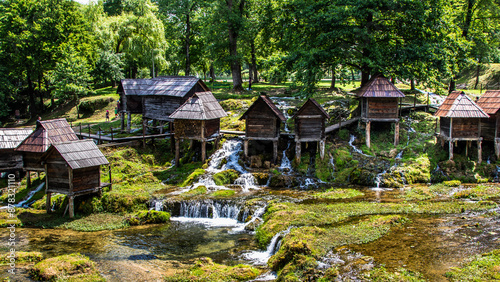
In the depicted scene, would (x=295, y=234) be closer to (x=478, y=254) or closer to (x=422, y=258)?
(x=422, y=258)

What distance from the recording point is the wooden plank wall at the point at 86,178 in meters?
24.6

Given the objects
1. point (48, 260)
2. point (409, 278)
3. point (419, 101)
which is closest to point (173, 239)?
point (48, 260)

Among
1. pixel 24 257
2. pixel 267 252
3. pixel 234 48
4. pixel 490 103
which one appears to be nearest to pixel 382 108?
pixel 490 103

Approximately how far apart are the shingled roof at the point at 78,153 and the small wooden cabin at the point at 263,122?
1058 centimetres

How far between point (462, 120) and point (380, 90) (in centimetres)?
584

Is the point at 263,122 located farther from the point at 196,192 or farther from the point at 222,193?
the point at 196,192

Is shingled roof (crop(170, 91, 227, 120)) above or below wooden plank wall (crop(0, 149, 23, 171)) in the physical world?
above

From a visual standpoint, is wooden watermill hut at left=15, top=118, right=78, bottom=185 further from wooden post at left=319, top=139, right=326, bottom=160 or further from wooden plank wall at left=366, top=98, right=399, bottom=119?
wooden plank wall at left=366, top=98, right=399, bottom=119

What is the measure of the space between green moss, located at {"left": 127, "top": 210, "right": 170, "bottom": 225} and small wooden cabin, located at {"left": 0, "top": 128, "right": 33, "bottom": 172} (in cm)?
1190

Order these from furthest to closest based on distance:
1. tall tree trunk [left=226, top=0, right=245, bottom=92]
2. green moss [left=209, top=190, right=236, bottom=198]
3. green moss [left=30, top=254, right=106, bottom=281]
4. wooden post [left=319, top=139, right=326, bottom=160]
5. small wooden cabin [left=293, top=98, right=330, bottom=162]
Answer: tall tree trunk [left=226, top=0, right=245, bottom=92] → wooden post [left=319, top=139, right=326, bottom=160] → small wooden cabin [left=293, top=98, right=330, bottom=162] → green moss [left=209, top=190, right=236, bottom=198] → green moss [left=30, top=254, right=106, bottom=281]

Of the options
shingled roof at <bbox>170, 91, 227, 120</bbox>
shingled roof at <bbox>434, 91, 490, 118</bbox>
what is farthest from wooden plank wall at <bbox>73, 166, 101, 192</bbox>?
shingled roof at <bbox>434, 91, 490, 118</bbox>

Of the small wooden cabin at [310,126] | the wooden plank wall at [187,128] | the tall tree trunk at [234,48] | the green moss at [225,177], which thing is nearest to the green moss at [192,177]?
the green moss at [225,177]

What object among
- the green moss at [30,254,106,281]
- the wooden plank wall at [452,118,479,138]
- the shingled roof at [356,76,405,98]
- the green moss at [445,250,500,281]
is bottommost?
the green moss at [30,254,106,281]

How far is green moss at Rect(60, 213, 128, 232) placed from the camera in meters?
22.6
